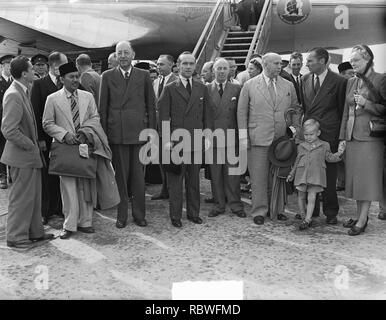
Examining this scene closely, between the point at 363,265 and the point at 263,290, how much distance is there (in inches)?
40.5

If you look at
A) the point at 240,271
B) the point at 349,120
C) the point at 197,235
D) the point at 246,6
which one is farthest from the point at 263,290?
the point at 246,6

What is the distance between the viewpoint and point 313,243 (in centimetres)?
393

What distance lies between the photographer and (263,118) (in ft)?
15.0

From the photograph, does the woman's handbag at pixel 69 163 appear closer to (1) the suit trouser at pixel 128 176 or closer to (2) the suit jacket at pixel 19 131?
(2) the suit jacket at pixel 19 131

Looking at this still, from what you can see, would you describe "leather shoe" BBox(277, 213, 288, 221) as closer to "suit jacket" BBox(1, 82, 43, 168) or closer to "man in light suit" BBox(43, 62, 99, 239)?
"man in light suit" BBox(43, 62, 99, 239)

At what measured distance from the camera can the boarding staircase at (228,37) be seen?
10031 millimetres

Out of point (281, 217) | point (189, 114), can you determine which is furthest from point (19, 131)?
point (281, 217)

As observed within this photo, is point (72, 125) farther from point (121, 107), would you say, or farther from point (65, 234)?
point (65, 234)

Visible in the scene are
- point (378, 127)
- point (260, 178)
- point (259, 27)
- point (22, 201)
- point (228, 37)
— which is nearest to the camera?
point (22, 201)

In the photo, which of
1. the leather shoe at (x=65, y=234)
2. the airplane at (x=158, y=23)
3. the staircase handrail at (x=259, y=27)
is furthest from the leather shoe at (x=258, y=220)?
the airplane at (x=158, y=23)

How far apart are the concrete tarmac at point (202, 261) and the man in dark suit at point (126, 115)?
48 cm

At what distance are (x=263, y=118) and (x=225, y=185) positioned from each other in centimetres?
96

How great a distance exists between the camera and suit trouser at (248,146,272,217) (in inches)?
183

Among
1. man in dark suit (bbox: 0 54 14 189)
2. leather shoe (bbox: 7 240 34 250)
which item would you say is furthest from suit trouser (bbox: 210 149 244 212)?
man in dark suit (bbox: 0 54 14 189)
